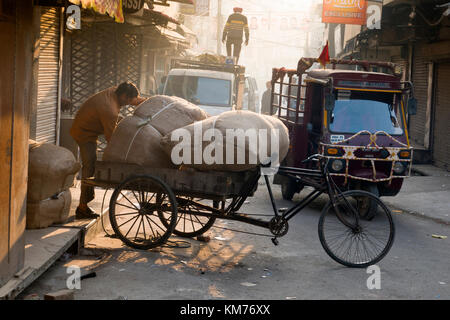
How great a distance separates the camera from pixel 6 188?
5.19 m

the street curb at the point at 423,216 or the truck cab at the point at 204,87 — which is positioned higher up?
the truck cab at the point at 204,87

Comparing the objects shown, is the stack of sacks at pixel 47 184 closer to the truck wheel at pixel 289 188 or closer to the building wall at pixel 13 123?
the building wall at pixel 13 123

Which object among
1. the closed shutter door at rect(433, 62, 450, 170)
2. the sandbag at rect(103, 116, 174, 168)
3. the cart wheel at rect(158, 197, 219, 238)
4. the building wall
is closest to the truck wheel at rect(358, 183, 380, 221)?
the cart wheel at rect(158, 197, 219, 238)

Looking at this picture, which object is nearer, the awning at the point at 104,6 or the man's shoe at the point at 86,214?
the awning at the point at 104,6

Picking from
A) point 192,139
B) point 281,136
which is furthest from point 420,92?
point 192,139

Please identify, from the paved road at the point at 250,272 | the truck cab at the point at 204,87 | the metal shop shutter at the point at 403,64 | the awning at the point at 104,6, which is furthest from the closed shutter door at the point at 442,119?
the awning at the point at 104,6

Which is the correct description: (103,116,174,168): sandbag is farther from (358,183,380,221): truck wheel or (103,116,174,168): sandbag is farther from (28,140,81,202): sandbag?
(358,183,380,221): truck wheel

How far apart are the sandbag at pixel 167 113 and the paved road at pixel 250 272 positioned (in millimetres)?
1415

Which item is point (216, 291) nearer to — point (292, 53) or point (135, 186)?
point (135, 186)

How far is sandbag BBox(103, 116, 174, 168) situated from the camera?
23.1 feet

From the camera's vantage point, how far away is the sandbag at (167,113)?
717 centimetres

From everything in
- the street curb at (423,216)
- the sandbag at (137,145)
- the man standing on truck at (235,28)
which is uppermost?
the man standing on truck at (235,28)

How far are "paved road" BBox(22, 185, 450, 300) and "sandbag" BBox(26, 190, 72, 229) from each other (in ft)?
1.69

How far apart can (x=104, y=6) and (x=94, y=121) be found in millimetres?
1535
